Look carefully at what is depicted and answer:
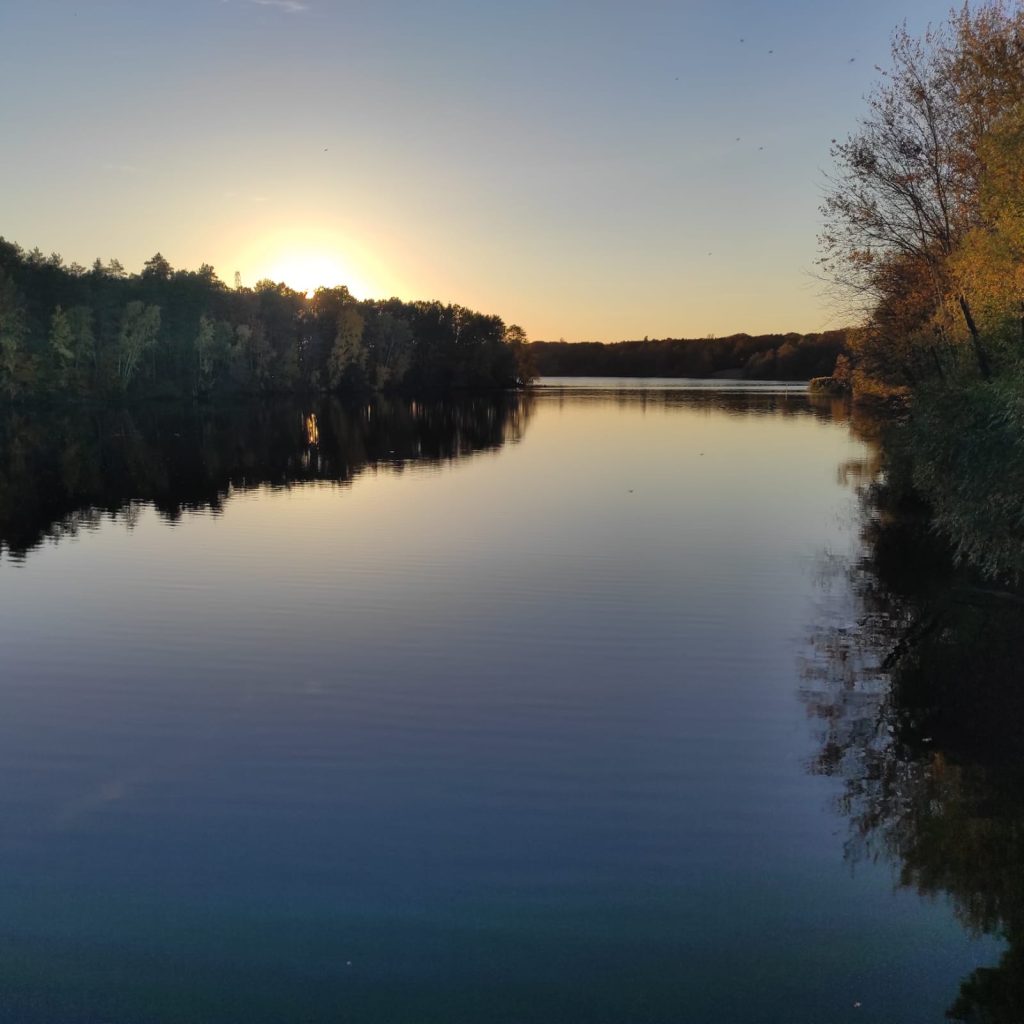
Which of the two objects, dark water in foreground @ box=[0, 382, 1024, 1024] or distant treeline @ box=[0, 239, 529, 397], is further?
distant treeline @ box=[0, 239, 529, 397]

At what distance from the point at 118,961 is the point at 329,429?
235ft

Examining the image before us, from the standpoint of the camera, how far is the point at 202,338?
372 feet

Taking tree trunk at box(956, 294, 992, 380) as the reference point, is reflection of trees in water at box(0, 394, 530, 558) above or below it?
below

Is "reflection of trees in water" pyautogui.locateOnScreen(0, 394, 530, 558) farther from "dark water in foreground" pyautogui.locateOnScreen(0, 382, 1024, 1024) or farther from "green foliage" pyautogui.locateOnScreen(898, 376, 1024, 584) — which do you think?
"green foliage" pyautogui.locateOnScreen(898, 376, 1024, 584)

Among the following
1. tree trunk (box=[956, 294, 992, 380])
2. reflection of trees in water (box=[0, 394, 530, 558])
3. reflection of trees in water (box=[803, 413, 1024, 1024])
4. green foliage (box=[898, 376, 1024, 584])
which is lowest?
reflection of trees in water (box=[803, 413, 1024, 1024])

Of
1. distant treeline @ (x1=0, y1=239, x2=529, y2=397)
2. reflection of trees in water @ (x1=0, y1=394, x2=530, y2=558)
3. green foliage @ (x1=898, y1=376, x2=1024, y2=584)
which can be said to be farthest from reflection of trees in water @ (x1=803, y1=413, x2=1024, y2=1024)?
distant treeline @ (x1=0, y1=239, x2=529, y2=397)

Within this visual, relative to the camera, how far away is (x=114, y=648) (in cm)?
1720

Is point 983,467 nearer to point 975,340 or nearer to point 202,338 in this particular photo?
point 975,340

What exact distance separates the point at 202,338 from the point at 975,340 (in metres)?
102

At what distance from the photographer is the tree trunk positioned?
965 inches

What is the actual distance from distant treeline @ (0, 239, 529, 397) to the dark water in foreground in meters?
77.4

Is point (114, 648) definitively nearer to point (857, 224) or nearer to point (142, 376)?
point (857, 224)

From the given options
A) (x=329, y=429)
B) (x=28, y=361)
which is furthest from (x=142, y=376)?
(x=329, y=429)

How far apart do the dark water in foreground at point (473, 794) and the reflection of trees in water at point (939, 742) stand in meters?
0.07
